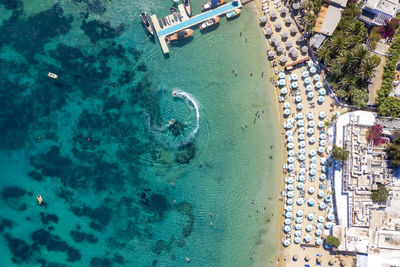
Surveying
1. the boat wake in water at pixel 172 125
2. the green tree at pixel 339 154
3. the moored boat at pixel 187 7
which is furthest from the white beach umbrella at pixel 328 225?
the moored boat at pixel 187 7

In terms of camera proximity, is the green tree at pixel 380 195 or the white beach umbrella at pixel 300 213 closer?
the green tree at pixel 380 195

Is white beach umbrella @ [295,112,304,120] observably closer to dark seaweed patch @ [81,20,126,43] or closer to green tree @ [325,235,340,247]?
green tree @ [325,235,340,247]

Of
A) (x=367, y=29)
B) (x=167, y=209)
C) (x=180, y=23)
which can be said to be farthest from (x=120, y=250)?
(x=367, y=29)

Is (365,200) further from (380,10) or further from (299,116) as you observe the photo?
(380,10)

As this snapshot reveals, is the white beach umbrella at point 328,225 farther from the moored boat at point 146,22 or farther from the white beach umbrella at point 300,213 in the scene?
the moored boat at point 146,22

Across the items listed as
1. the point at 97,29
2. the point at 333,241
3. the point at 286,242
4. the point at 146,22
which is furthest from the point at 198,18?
the point at 333,241

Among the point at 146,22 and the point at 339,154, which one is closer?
the point at 339,154
